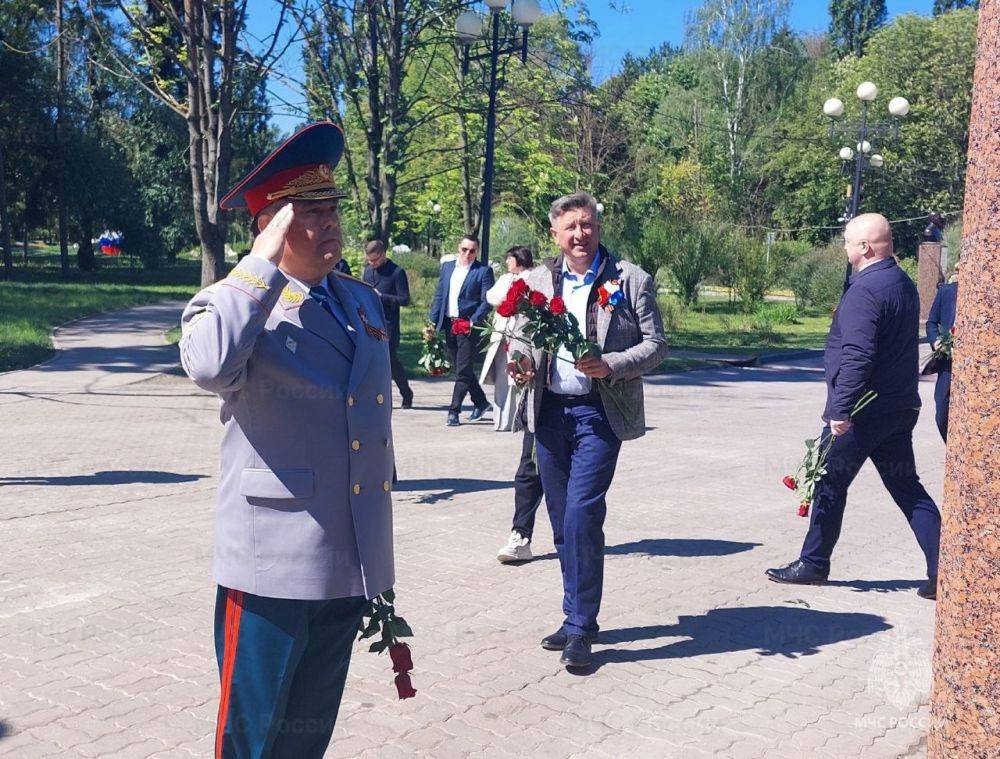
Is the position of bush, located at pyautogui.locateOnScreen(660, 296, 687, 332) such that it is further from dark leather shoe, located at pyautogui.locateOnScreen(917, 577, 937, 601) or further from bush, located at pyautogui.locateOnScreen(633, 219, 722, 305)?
dark leather shoe, located at pyautogui.locateOnScreen(917, 577, 937, 601)

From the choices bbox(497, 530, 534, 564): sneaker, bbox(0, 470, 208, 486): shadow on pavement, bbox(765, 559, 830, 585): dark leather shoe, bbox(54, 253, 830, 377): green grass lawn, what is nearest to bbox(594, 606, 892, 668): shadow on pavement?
bbox(765, 559, 830, 585): dark leather shoe

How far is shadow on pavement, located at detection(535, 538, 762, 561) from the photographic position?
267 inches

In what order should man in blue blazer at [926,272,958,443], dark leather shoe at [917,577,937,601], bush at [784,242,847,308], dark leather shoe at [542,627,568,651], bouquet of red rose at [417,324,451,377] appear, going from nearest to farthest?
1. dark leather shoe at [542,627,568,651]
2. bouquet of red rose at [417,324,451,377]
3. dark leather shoe at [917,577,937,601]
4. man in blue blazer at [926,272,958,443]
5. bush at [784,242,847,308]

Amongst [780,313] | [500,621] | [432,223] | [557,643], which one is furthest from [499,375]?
[432,223]

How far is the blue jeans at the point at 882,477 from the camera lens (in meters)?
5.87

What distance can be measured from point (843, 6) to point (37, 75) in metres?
61.8

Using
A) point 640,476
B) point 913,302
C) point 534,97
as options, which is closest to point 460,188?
point 534,97

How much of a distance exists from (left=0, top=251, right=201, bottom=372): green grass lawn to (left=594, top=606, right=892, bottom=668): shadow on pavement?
13229 mm

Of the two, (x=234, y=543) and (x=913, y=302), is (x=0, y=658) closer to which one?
(x=234, y=543)

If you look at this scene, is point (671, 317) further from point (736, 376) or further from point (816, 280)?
point (816, 280)

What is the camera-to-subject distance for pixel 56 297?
29984 mm

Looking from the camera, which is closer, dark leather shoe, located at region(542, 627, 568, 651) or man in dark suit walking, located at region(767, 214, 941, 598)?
dark leather shoe, located at region(542, 627, 568, 651)

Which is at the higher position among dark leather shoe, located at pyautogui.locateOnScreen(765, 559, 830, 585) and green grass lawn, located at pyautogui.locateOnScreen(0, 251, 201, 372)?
green grass lawn, located at pyautogui.locateOnScreen(0, 251, 201, 372)

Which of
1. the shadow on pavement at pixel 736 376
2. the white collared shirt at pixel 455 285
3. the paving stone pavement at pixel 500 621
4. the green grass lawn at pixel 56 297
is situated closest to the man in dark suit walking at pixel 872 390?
the paving stone pavement at pixel 500 621
